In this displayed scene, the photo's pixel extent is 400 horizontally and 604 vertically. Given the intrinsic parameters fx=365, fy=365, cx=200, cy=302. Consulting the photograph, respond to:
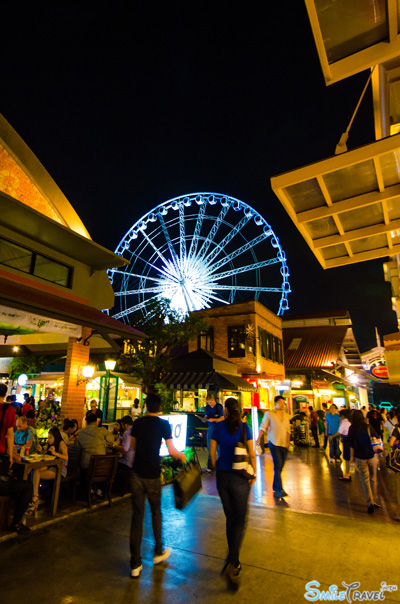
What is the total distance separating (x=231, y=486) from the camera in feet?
12.6

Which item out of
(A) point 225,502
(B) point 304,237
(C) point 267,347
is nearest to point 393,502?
(A) point 225,502

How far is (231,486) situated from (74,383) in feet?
19.2

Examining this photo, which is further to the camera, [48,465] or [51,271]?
[51,271]

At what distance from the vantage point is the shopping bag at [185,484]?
4.18 meters

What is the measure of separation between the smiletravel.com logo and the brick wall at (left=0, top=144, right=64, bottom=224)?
898cm

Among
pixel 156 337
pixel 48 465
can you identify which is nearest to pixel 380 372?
pixel 156 337

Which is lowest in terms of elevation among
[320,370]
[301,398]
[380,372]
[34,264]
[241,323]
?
[301,398]

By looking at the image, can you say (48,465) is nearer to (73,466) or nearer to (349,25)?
(73,466)

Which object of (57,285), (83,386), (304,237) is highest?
(57,285)

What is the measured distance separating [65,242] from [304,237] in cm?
646

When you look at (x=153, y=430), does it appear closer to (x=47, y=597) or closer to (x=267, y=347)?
(x=47, y=597)

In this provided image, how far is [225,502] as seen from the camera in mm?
3855

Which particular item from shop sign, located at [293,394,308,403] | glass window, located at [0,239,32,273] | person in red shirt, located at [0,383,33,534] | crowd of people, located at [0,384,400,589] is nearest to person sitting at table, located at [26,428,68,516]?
crowd of people, located at [0,384,400,589]

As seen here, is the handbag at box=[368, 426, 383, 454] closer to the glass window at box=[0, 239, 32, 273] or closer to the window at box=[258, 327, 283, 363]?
the glass window at box=[0, 239, 32, 273]
